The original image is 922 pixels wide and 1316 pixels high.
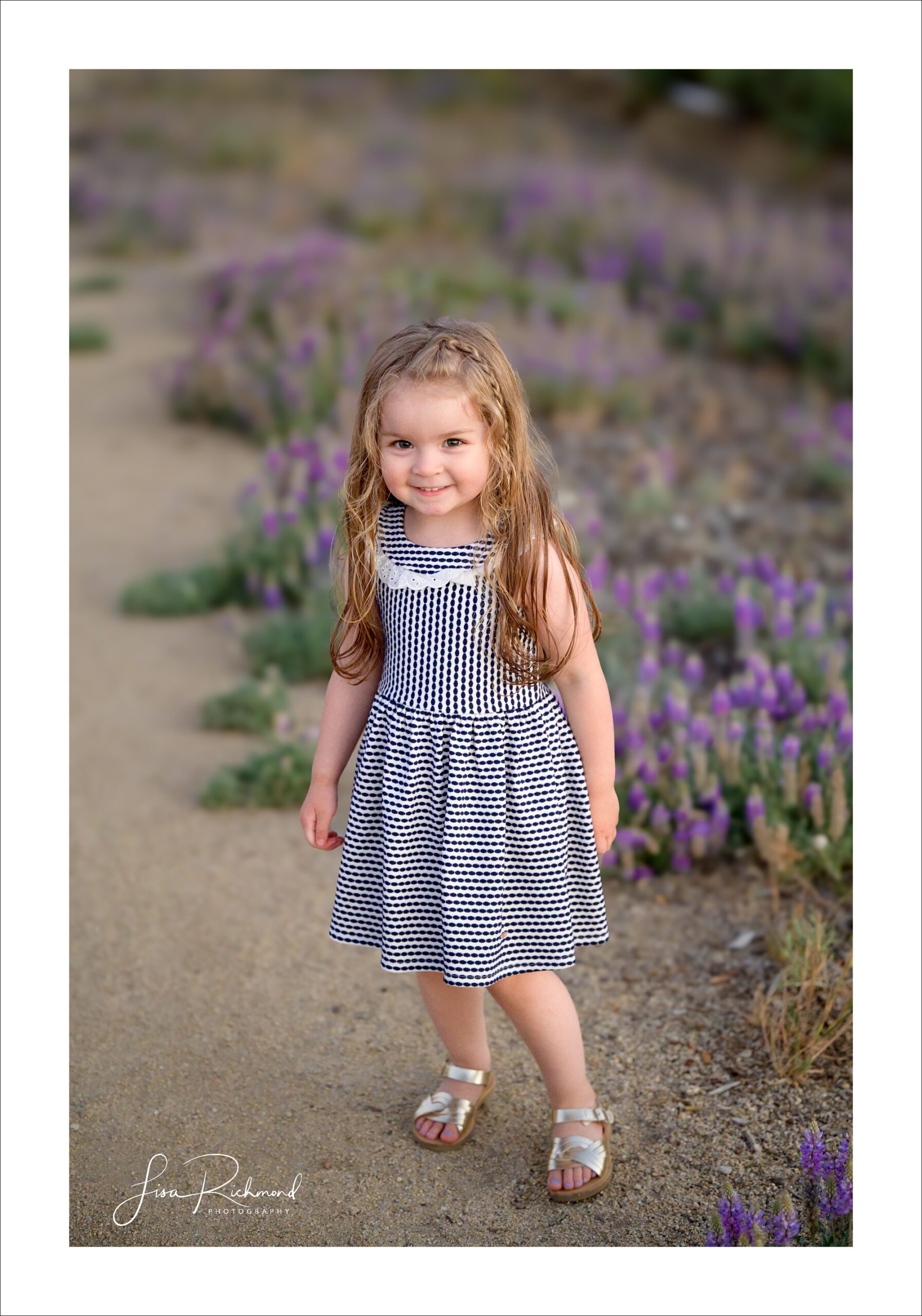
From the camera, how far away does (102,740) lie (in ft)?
16.5

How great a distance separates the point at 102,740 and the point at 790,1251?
310cm

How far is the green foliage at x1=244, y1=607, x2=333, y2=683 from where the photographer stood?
17.4 ft

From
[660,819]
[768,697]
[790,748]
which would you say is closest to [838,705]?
[768,697]

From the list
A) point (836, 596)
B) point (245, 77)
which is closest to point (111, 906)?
point (836, 596)

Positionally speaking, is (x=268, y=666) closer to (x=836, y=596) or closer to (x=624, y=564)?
(x=624, y=564)

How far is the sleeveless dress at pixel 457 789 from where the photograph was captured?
8.91 ft

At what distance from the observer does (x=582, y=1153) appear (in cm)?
300

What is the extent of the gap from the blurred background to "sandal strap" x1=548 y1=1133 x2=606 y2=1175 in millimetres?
229

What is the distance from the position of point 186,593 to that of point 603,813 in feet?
11.0

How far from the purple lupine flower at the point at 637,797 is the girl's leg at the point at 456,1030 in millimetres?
1118

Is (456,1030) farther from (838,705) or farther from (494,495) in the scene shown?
(838,705)

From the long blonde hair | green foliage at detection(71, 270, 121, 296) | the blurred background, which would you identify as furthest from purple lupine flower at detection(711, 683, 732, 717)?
green foliage at detection(71, 270, 121, 296)

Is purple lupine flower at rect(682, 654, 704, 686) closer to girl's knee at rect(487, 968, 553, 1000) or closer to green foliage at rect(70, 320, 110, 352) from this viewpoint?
girl's knee at rect(487, 968, 553, 1000)

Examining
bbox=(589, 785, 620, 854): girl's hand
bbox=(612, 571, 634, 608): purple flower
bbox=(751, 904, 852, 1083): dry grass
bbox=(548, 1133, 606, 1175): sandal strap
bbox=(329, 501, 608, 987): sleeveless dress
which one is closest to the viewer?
bbox=(329, 501, 608, 987): sleeveless dress
